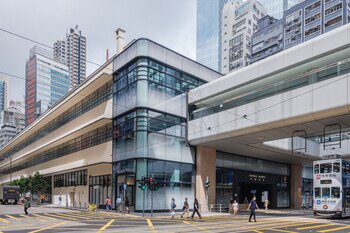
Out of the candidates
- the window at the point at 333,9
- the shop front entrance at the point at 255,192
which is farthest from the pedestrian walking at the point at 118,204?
the window at the point at 333,9

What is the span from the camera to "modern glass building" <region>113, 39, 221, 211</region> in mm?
35188

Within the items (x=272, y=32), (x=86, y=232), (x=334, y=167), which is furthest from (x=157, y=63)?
(x=272, y=32)

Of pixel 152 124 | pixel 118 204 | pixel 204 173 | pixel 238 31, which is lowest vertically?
pixel 118 204

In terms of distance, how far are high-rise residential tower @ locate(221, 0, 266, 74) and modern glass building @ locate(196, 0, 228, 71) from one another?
28736 mm

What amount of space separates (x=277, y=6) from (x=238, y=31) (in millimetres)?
31843

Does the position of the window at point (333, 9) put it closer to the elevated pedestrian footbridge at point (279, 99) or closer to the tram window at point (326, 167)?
the elevated pedestrian footbridge at point (279, 99)

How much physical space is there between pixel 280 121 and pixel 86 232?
17735 mm

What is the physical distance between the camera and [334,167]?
27938 mm

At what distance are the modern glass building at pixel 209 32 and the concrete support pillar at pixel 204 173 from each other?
127400mm

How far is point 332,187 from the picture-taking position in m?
27.9

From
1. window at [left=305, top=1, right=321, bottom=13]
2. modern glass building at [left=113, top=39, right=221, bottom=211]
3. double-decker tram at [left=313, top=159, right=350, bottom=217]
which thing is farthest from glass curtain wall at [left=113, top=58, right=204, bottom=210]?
window at [left=305, top=1, right=321, bottom=13]

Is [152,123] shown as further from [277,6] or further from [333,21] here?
[277,6]

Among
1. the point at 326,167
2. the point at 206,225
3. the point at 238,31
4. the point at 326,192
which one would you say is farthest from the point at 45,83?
the point at 206,225

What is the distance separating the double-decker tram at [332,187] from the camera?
90.6 feet
